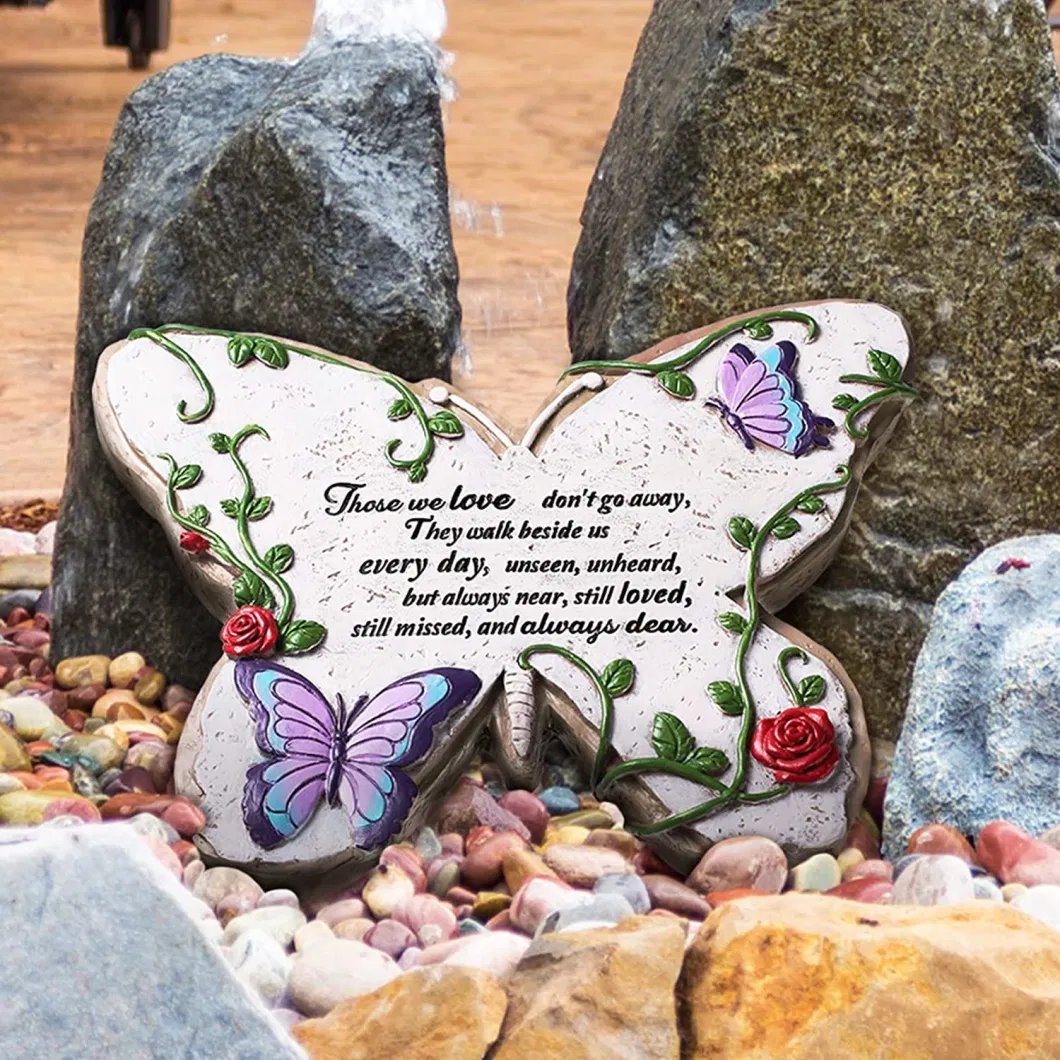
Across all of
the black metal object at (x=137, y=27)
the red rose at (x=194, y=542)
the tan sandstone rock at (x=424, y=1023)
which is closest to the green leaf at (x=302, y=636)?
the red rose at (x=194, y=542)

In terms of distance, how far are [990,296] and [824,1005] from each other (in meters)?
1.05

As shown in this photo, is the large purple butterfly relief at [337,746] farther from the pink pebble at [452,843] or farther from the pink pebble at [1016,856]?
the pink pebble at [1016,856]

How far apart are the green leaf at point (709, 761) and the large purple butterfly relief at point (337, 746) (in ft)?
0.82

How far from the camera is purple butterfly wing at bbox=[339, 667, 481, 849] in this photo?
1.89 meters

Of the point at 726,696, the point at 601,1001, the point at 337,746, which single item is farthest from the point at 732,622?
the point at 601,1001

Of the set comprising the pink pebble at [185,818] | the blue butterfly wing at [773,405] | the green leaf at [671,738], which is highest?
the blue butterfly wing at [773,405]

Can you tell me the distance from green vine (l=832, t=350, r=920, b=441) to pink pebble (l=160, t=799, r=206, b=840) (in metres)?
0.86

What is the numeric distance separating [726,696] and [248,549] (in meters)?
0.56

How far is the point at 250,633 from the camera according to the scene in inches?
76.6

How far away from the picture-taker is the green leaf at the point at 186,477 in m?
2.04

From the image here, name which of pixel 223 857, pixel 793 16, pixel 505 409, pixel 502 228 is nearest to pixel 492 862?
pixel 223 857

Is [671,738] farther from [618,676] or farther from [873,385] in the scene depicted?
[873,385]

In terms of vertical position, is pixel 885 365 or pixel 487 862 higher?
pixel 885 365

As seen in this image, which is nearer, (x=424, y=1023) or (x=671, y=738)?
(x=424, y=1023)
